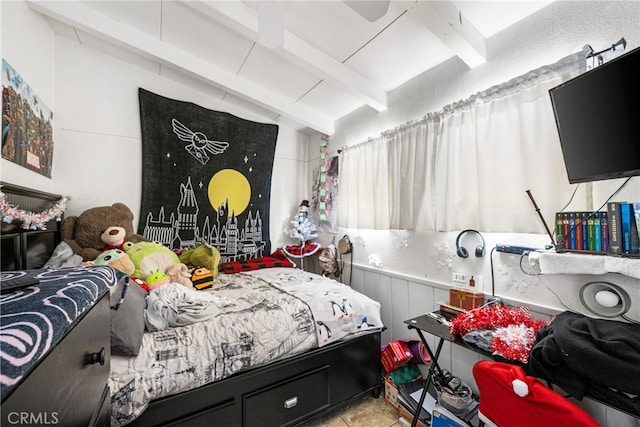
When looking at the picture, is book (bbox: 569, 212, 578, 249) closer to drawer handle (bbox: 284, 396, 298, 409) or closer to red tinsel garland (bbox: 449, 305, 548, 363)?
red tinsel garland (bbox: 449, 305, 548, 363)

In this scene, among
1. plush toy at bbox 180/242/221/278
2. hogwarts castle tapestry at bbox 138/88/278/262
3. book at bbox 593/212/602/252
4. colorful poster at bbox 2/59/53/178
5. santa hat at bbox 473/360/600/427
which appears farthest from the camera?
hogwarts castle tapestry at bbox 138/88/278/262

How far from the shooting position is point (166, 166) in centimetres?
249

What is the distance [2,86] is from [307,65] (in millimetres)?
1754

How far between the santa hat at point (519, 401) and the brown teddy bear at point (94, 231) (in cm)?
252

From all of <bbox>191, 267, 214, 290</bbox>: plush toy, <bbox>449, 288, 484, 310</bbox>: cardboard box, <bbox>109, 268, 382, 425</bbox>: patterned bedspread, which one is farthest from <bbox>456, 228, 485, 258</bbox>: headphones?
<bbox>191, 267, 214, 290</bbox>: plush toy

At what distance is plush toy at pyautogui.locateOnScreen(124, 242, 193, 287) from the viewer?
1.85 m

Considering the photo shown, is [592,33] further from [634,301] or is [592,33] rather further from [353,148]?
[353,148]

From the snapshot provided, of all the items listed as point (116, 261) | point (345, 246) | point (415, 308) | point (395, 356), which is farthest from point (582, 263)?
point (116, 261)

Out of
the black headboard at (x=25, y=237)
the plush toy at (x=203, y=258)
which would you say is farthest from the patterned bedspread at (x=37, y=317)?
the plush toy at (x=203, y=258)

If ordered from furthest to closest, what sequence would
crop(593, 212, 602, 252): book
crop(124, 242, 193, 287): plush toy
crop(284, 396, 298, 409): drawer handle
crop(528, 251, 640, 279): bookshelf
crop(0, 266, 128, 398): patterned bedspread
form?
crop(124, 242, 193, 287): plush toy
crop(284, 396, 298, 409): drawer handle
crop(593, 212, 602, 252): book
crop(528, 251, 640, 279): bookshelf
crop(0, 266, 128, 398): patterned bedspread

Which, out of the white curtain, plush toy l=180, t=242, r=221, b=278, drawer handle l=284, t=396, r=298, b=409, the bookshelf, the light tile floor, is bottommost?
the light tile floor

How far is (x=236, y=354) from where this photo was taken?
4.37 ft

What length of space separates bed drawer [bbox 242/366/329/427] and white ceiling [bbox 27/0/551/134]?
1778 mm

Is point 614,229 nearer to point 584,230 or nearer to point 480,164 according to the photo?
point 584,230
